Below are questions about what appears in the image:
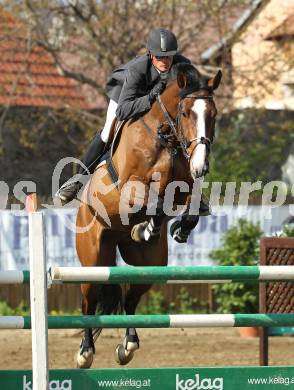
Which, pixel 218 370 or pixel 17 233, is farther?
pixel 17 233

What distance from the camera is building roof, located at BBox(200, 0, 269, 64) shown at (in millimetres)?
15914

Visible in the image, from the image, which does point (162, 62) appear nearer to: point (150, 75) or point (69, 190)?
point (150, 75)

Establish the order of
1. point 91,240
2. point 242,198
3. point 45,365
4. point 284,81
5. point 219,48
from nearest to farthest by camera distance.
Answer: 1. point 45,365
2. point 91,240
3. point 242,198
4. point 219,48
5. point 284,81

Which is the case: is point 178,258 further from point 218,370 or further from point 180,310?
point 218,370

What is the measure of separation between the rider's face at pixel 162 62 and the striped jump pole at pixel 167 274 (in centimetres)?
198

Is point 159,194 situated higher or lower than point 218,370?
higher

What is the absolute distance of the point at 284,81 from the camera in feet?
58.2

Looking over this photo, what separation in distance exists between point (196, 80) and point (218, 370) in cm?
207

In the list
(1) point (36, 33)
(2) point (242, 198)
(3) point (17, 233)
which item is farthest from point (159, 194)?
(1) point (36, 33)

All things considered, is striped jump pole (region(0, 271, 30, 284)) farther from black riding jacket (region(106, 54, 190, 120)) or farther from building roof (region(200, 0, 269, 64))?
building roof (region(200, 0, 269, 64))

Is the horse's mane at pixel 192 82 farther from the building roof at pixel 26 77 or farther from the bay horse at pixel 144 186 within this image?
the building roof at pixel 26 77

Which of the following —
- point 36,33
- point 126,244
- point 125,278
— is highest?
point 36,33

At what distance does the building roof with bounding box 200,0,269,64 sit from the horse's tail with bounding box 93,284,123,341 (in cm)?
910

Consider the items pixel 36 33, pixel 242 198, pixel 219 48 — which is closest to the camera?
pixel 242 198
